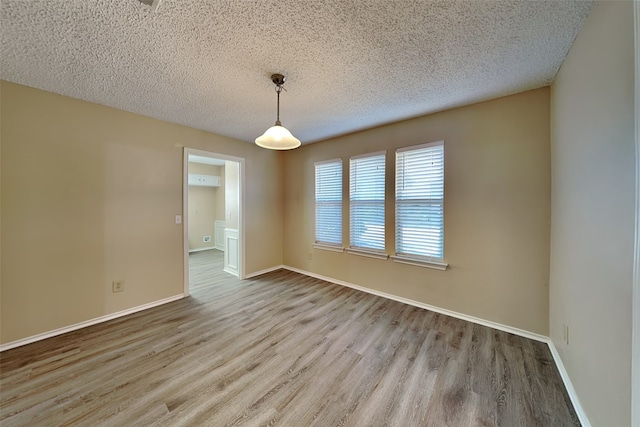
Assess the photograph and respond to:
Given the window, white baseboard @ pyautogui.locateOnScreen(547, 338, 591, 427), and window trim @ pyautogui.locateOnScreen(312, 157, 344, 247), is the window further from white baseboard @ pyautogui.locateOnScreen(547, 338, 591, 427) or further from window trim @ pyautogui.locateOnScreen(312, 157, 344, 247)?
white baseboard @ pyautogui.locateOnScreen(547, 338, 591, 427)

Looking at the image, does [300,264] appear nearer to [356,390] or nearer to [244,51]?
[356,390]

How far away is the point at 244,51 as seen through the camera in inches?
64.6

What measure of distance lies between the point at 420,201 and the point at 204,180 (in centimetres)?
591

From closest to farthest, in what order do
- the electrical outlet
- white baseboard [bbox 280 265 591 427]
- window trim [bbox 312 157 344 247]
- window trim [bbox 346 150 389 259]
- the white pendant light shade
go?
white baseboard [bbox 280 265 591 427]
the white pendant light shade
the electrical outlet
window trim [bbox 346 150 389 259]
window trim [bbox 312 157 344 247]

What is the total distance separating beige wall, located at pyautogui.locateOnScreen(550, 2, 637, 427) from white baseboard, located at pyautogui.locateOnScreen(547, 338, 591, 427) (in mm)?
55

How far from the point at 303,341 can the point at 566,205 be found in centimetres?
252

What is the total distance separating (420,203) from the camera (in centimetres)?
284

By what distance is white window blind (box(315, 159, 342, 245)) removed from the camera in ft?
12.3

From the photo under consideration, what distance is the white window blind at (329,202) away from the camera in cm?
376

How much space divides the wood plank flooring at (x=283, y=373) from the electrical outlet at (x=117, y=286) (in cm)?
35

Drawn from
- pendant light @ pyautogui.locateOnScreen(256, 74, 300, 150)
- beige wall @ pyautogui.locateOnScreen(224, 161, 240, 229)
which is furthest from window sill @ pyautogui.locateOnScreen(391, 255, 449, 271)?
beige wall @ pyautogui.locateOnScreen(224, 161, 240, 229)

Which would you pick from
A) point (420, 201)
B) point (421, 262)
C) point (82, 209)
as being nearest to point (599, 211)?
point (420, 201)

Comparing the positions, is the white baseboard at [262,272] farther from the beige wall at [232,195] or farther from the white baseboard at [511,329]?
the beige wall at [232,195]

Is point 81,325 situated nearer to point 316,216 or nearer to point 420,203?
point 316,216
